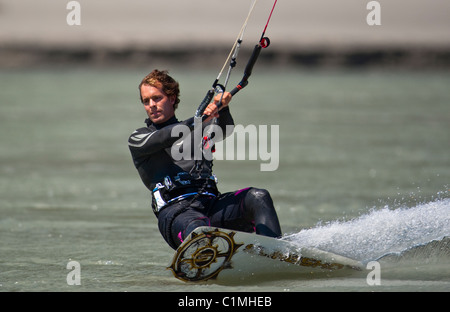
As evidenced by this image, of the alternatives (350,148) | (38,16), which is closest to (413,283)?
(350,148)

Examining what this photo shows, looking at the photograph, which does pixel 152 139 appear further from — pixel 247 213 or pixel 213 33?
pixel 213 33

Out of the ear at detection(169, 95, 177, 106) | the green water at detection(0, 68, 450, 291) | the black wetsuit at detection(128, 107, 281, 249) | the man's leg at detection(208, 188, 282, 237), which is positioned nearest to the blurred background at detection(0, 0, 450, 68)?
the green water at detection(0, 68, 450, 291)

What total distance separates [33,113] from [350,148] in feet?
25.9

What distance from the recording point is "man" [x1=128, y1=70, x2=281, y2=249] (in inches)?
187

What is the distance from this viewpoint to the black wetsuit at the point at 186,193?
186 inches

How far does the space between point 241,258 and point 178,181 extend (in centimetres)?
61

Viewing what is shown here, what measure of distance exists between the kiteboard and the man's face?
0.82 m

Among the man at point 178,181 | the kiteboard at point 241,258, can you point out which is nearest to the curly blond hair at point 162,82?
the man at point 178,181

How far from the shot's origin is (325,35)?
41875 millimetres

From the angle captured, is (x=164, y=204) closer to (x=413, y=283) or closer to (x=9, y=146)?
(x=413, y=283)

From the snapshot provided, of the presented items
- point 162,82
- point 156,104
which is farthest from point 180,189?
point 162,82

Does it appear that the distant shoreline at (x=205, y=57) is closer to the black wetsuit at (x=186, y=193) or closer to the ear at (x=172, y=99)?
the ear at (x=172, y=99)

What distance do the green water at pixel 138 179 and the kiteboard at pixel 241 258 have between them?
0.34 feet

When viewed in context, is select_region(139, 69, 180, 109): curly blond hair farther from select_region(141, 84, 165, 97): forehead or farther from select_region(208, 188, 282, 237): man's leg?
select_region(208, 188, 282, 237): man's leg
